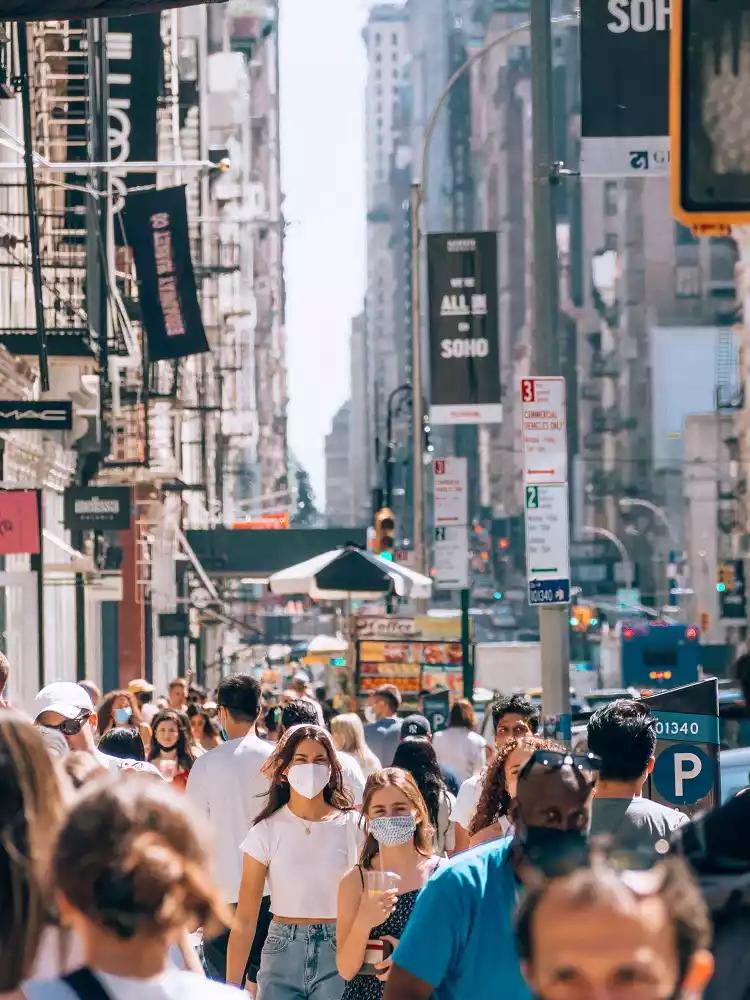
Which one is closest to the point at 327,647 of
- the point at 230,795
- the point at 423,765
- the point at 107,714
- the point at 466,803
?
the point at 107,714

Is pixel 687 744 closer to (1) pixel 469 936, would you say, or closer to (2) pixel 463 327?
(1) pixel 469 936

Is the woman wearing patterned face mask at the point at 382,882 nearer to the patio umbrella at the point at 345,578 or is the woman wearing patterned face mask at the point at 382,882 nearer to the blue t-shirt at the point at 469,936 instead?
the blue t-shirt at the point at 469,936

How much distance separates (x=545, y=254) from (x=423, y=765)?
18.9 feet

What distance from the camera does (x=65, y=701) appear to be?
307 inches

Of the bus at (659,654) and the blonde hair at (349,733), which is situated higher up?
the blonde hair at (349,733)

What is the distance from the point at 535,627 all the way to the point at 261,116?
137 feet

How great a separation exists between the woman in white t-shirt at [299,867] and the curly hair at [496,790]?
495mm

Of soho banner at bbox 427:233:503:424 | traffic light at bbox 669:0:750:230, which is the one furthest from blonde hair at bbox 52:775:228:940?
soho banner at bbox 427:233:503:424

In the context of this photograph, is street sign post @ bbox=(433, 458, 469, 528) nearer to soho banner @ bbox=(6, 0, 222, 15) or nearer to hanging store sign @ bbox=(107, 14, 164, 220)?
hanging store sign @ bbox=(107, 14, 164, 220)

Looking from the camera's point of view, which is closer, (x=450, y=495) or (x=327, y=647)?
(x=450, y=495)

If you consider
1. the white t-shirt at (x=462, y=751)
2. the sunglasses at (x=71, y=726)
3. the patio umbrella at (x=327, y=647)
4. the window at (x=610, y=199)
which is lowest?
the patio umbrella at (x=327, y=647)

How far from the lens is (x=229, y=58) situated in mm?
72812

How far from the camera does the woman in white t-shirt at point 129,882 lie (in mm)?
3133

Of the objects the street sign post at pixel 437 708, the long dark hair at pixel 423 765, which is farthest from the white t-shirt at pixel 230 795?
the street sign post at pixel 437 708
